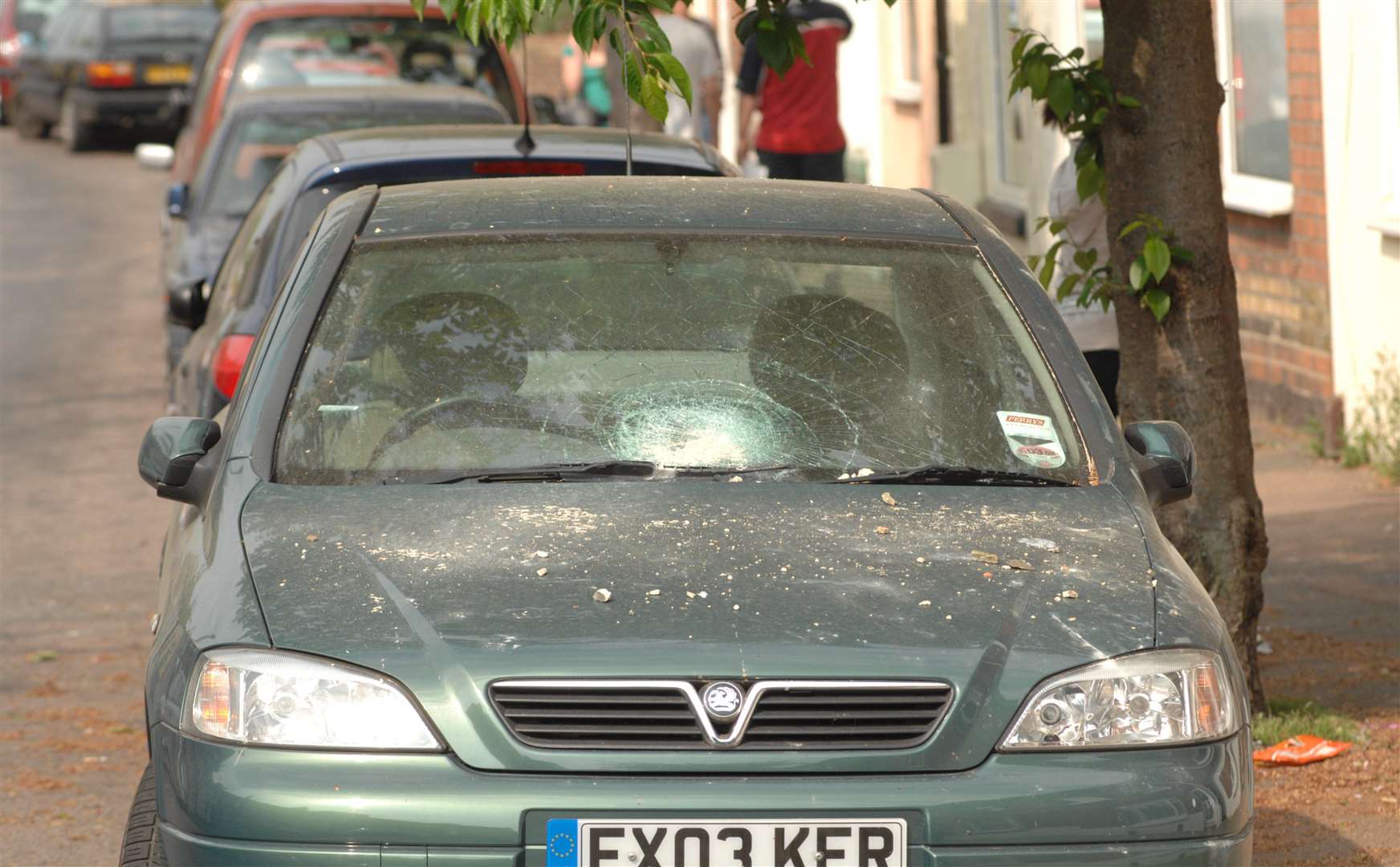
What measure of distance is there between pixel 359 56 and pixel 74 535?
13.9 ft

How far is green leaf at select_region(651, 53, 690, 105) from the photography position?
186 inches

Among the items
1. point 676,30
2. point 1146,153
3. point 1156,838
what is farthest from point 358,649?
point 676,30

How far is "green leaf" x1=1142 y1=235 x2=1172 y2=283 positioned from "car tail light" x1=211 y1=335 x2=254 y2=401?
266cm

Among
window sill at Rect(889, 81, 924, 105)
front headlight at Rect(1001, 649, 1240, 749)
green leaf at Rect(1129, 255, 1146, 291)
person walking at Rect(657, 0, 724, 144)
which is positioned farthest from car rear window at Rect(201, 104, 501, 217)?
window sill at Rect(889, 81, 924, 105)

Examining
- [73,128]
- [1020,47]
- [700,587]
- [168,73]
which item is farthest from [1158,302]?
[73,128]

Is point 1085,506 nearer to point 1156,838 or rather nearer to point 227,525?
point 1156,838

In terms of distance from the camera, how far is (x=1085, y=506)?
3.86 meters

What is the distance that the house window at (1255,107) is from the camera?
10.7m

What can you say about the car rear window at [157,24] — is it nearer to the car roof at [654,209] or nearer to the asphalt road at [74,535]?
the asphalt road at [74,535]

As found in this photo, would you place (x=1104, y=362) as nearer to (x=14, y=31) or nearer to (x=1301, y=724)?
(x=1301, y=724)

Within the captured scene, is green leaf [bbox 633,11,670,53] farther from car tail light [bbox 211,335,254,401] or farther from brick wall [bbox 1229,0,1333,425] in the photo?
brick wall [bbox 1229,0,1333,425]

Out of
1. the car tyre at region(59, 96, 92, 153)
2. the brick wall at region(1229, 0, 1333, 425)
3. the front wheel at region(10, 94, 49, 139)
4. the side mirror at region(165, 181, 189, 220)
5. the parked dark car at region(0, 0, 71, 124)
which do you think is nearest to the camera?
the brick wall at region(1229, 0, 1333, 425)

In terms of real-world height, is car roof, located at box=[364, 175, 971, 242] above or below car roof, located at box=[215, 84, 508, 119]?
Answer: above

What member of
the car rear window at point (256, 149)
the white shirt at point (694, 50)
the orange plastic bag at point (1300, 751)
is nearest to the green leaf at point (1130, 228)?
the orange plastic bag at point (1300, 751)
